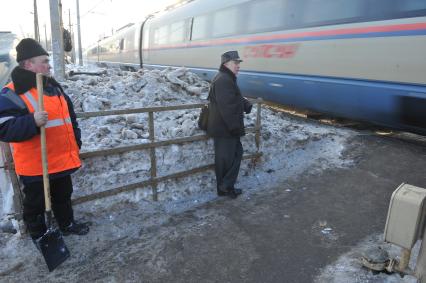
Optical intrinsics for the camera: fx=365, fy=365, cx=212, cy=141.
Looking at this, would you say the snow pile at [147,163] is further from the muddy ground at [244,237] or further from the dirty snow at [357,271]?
the dirty snow at [357,271]

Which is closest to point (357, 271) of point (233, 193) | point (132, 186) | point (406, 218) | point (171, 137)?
point (406, 218)

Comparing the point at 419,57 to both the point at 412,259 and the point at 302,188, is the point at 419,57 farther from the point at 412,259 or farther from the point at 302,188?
the point at 412,259

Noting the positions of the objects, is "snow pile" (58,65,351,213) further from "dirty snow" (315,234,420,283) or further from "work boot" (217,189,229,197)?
"dirty snow" (315,234,420,283)

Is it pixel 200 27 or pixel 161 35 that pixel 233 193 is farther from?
pixel 161 35

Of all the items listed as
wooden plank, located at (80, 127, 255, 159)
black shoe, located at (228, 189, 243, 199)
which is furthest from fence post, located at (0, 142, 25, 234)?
black shoe, located at (228, 189, 243, 199)

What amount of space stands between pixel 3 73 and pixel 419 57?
7496 mm

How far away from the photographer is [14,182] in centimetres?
336

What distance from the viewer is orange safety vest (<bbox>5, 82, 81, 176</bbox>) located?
118 inches

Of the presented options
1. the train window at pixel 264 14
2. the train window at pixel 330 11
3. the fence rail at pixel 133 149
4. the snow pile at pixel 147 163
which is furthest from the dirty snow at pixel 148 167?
the train window at pixel 330 11

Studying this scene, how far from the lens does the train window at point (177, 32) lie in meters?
11.4

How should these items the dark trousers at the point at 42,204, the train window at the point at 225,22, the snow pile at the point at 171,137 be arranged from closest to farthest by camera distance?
the dark trousers at the point at 42,204 < the snow pile at the point at 171,137 < the train window at the point at 225,22

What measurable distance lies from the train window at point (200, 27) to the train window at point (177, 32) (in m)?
0.79

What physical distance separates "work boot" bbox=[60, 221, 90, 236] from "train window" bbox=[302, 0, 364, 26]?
4887mm

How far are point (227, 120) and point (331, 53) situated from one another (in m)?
2.86
